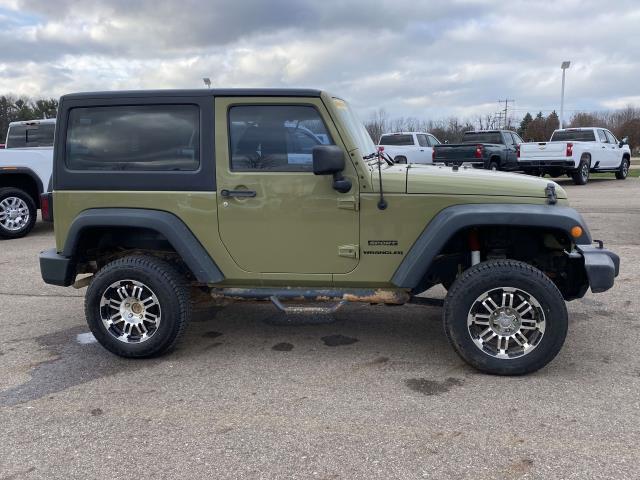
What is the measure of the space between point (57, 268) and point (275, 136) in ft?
6.61

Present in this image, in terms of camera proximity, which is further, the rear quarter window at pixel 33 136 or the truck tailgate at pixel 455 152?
the truck tailgate at pixel 455 152

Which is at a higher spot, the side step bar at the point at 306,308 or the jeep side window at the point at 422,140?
the jeep side window at the point at 422,140

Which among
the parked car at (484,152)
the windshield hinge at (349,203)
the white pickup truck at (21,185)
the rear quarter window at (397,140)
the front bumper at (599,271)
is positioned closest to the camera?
the front bumper at (599,271)

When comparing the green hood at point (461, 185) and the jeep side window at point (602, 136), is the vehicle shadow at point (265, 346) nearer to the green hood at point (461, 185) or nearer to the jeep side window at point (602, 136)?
the green hood at point (461, 185)

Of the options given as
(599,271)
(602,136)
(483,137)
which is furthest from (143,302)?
(602,136)

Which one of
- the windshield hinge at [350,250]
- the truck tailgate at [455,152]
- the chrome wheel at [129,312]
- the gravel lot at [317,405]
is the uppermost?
Result: the truck tailgate at [455,152]

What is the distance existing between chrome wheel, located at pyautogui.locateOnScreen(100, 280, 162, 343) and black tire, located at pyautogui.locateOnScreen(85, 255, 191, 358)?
18mm

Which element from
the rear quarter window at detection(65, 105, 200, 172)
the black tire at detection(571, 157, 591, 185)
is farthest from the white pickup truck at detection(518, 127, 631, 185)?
the rear quarter window at detection(65, 105, 200, 172)

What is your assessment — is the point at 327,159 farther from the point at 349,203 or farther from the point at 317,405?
the point at 317,405

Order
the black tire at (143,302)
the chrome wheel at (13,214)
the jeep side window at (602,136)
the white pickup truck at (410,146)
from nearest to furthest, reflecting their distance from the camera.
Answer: the black tire at (143,302) < the chrome wheel at (13,214) < the jeep side window at (602,136) < the white pickup truck at (410,146)

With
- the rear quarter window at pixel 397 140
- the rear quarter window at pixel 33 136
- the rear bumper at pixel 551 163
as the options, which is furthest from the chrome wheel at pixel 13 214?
the rear bumper at pixel 551 163

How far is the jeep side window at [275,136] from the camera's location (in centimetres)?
404

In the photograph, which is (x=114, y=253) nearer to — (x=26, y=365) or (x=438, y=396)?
(x=26, y=365)

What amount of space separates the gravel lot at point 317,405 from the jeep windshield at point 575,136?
14.7 m
